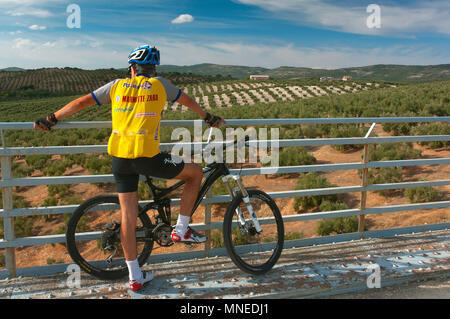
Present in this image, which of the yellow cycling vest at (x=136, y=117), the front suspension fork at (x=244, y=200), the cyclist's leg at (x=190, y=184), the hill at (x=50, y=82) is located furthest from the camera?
the hill at (x=50, y=82)

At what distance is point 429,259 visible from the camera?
4.11 m

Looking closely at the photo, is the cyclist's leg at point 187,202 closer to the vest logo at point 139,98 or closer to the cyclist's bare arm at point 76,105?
the vest logo at point 139,98

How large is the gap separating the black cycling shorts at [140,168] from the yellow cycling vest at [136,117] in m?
0.07

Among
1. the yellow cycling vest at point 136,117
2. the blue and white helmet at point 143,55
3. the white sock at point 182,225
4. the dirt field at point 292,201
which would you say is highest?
the blue and white helmet at point 143,55

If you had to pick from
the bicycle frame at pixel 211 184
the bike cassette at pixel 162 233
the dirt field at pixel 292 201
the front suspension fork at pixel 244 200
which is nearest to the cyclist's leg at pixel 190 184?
the bicycle frame at pixel 211 184

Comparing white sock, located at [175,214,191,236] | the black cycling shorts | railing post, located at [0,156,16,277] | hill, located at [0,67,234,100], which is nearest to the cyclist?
the black cycling shorts

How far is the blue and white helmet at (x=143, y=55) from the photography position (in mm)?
3184

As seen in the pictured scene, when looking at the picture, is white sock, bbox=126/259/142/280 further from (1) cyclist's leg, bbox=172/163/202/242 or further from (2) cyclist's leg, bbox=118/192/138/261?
(1) cyclist's leg, bbox=172/163/202/242

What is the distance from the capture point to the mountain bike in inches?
137

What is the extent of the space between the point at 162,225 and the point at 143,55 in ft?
4.93

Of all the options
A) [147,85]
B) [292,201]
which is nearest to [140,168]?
[147,85]
